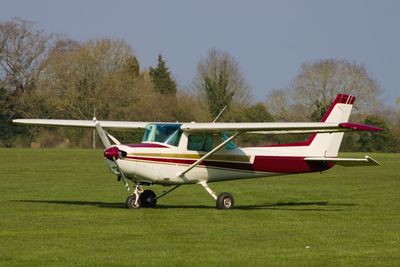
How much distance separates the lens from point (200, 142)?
804 inches

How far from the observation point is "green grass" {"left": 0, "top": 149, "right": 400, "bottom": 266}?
12.3 metres

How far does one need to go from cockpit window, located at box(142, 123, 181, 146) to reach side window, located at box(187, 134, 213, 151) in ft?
1.26

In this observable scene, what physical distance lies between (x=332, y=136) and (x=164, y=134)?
4375mm

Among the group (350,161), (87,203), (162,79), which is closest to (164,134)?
(87,203)

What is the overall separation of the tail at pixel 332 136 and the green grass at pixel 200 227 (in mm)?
1198

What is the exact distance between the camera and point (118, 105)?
7681cm

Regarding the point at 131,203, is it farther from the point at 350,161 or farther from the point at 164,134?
the point at 350,161

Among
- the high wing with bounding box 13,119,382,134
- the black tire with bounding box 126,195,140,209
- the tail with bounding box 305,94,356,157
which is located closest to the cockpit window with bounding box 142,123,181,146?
the high wing with bounding box 13,119,382,134

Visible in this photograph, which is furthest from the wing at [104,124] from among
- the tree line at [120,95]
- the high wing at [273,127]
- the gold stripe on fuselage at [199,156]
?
the tree line at [120,95]

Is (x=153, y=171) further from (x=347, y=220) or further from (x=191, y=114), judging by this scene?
(x=191, y=114)

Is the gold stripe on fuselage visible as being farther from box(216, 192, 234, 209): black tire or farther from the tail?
the tail

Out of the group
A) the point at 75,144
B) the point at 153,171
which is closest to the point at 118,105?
the point at 75,144

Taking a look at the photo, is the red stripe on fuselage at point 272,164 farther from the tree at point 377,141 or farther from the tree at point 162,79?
the tree at point 162,79

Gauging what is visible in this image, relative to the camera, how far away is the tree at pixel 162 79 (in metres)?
88.2
